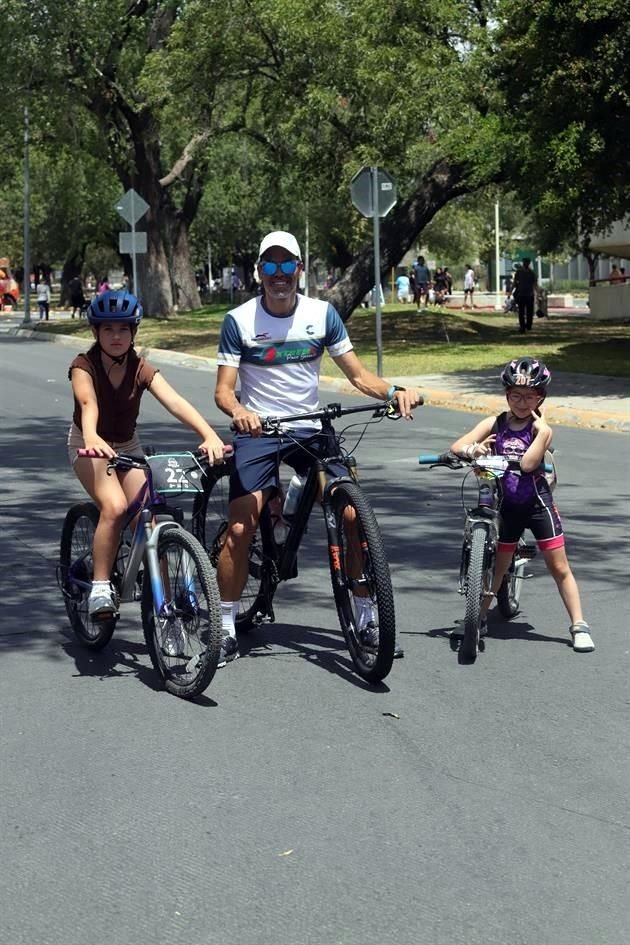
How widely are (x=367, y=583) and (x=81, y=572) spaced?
4.80 ft

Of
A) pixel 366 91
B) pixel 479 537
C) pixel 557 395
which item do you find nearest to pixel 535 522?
pixel 479 537

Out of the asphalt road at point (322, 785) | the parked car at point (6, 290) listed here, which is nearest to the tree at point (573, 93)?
the asphalt road at point (322, 785)

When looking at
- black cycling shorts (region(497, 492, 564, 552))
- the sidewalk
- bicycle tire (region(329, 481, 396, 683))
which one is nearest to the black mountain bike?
bicycle tire (region(329, 481, 396, 683))

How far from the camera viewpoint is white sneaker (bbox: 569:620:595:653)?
23.0 feet

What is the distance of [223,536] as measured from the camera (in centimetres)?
711

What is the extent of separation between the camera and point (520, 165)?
1043 inches

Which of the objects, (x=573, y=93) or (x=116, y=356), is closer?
(x=116, y=356)

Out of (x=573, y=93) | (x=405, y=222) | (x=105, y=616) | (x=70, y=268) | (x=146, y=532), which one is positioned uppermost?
(x=573, y=93)

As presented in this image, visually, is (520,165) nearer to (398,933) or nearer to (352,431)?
(352,431)

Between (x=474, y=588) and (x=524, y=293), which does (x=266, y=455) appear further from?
(x=524, y=293)

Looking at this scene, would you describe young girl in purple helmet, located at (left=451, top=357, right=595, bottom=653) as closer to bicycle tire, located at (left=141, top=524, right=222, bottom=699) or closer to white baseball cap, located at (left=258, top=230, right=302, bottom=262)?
white baseball cap, located at (left=258, top=230, right=302, bottom=262)

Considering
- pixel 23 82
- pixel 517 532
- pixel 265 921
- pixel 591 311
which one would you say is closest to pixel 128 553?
pixel 517 532

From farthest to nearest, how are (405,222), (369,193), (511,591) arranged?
1. (405,222)
2. (369,193)
3. (511,591)

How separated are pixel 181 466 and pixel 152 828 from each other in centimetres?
194
